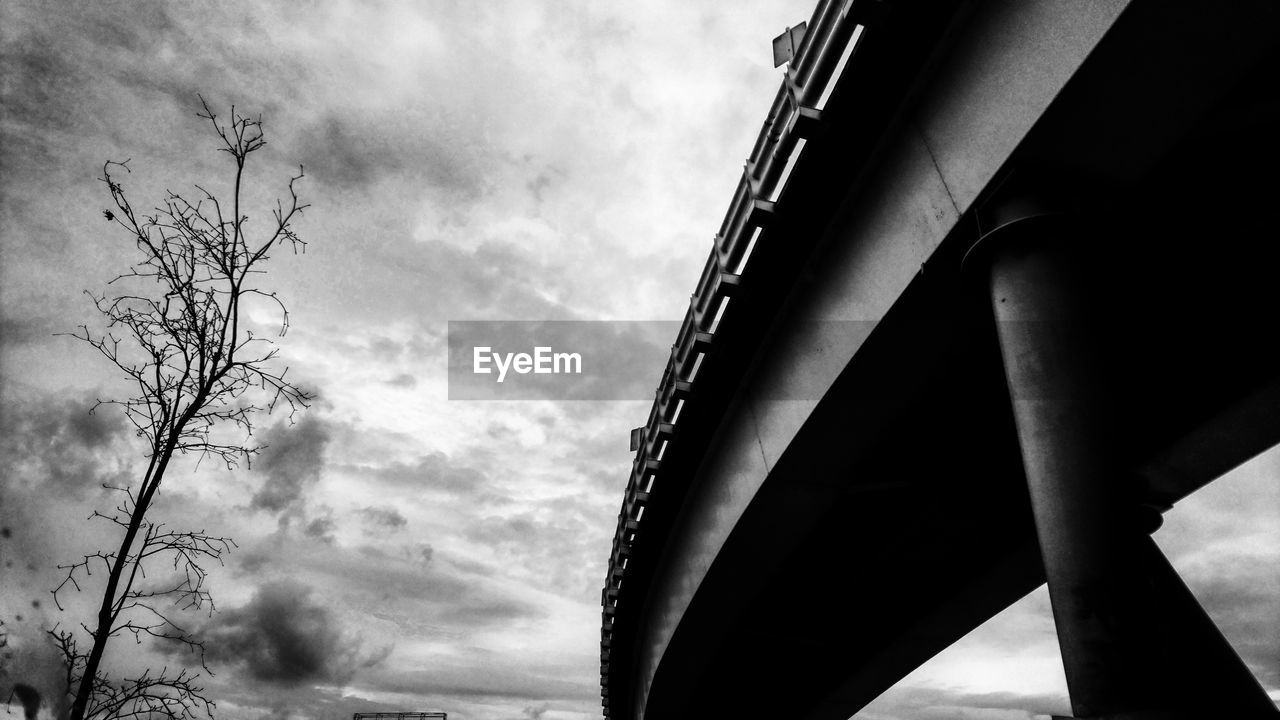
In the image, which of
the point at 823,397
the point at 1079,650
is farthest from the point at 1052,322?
the point at 823,397

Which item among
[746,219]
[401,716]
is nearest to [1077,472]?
[746,219]

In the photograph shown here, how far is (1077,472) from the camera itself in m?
5.74

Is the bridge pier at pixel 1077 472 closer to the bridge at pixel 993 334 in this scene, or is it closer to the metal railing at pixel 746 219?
the bridge at pixel 993 334

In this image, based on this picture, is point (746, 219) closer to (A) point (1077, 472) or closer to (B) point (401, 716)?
(A) point (1077, 472)

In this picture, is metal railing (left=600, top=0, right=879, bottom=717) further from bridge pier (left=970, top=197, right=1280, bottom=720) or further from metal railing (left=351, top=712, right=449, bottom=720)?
metal railing (left=351, top=712, right=449, bottom=720)

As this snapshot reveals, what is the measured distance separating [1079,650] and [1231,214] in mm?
5939

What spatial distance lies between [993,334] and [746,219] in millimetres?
3270

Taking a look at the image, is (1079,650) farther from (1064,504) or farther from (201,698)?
(201,698)

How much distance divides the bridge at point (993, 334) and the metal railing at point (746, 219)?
0.04m

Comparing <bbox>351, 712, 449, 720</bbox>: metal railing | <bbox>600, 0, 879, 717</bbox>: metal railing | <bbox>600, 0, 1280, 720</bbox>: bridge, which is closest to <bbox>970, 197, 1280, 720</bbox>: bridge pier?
<bbox>600, 0, 1280, 720</bbox>: bridge

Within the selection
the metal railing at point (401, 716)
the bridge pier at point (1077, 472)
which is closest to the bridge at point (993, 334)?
the bridge pier at point (1077, 472)

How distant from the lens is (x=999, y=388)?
35.5 ft

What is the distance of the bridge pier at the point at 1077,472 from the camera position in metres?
5.32

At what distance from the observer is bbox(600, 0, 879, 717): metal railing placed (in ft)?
25.5
